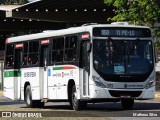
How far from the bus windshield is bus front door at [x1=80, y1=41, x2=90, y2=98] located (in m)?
0.30

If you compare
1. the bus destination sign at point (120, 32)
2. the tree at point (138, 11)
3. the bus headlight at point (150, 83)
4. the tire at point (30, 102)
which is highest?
the tree at point (138, 11)

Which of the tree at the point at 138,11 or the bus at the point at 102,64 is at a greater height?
the tree at the point at 138,11

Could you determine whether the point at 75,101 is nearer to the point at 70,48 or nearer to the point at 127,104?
the point at 70,48

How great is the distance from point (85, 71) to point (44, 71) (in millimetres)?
3590

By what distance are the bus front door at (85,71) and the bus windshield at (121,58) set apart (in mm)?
304

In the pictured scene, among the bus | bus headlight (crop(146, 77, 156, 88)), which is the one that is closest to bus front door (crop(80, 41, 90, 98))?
the bus

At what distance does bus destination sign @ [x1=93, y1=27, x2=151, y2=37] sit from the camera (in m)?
22.9

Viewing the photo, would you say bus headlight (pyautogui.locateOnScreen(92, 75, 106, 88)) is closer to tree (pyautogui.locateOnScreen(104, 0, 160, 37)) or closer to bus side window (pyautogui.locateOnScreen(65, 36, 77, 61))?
bus side window (pyautogui.locateOnScreen(65, 36, 77, 61))

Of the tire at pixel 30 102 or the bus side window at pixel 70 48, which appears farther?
the tire at pixel 30 102

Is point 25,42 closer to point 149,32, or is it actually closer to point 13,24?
point 149,32

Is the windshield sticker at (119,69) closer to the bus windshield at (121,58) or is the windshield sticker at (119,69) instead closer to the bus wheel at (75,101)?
the bus windshield at (121,58)

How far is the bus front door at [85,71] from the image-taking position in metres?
22.7

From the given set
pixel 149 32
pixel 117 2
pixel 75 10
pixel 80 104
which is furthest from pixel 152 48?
pixel 75 10

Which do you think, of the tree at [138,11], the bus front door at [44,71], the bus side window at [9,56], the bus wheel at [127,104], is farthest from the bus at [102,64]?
the tree at [138,11]
